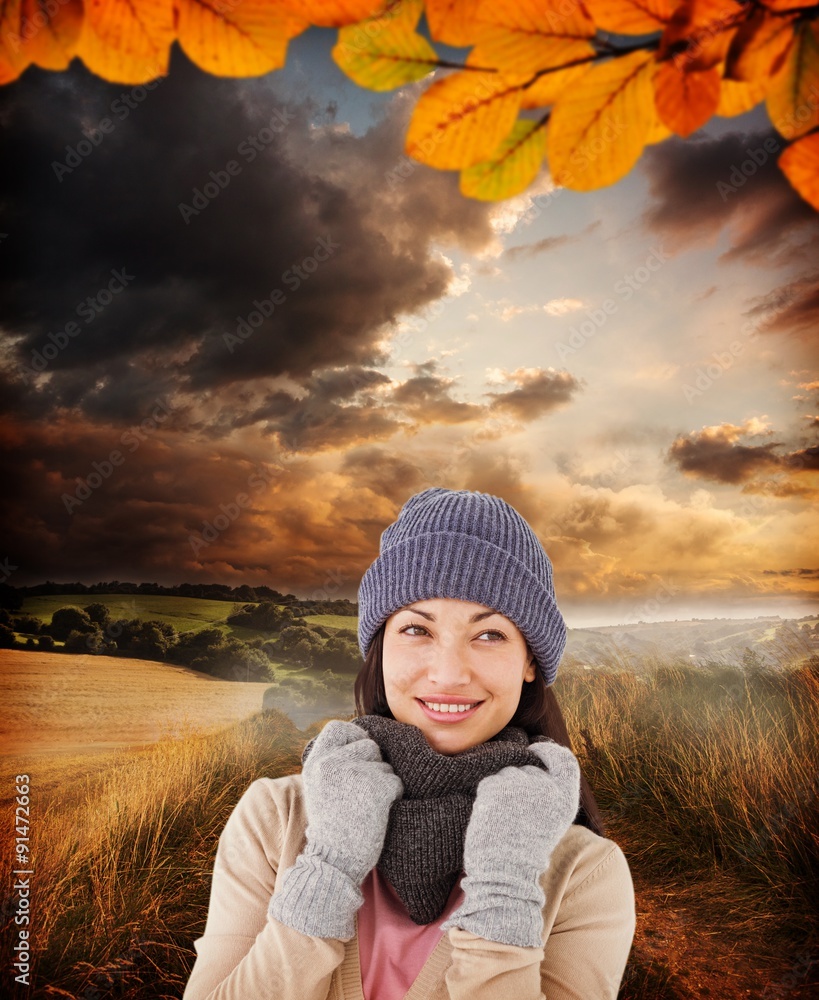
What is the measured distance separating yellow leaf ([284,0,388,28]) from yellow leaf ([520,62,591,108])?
0.17m

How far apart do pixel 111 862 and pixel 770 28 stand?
2124 millimetres

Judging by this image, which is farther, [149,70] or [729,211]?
[729,211]

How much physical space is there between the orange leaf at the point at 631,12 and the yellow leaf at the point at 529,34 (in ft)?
0.03

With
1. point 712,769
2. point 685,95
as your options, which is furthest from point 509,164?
point 712,769

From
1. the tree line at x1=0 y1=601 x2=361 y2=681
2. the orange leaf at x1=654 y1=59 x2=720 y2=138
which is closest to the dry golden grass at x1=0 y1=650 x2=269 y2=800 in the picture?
the tree line at x1=0 y1=601 x2=361 y2=681

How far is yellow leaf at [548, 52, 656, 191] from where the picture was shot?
651 millimetres

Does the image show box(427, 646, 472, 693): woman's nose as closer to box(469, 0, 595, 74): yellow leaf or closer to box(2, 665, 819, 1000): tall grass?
box(469, 0, 595, 74): yellow leaf

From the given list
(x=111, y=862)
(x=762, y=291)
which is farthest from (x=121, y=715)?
(x=762, y=291)

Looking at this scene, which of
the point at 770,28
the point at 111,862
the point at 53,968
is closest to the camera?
the point at 770,28

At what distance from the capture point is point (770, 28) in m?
0.60

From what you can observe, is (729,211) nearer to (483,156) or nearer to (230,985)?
(483,156)

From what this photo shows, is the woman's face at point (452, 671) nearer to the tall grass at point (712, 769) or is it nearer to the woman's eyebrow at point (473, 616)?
the woman's eyebrow at point (473, 616)

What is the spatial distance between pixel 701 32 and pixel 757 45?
52 mm

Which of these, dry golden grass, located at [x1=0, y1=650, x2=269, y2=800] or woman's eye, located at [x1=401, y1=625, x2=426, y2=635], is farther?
dry golden grass, located at [x1=0, y1=650, x2=269, y2=800]
